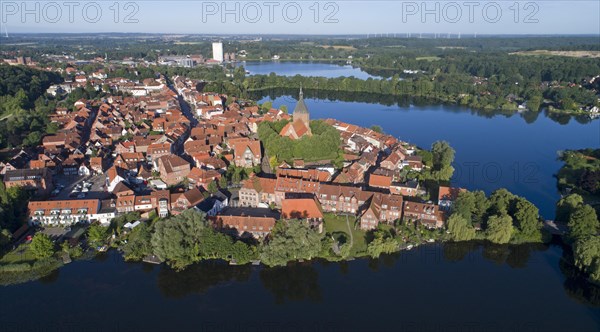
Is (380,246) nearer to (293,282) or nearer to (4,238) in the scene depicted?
(293,282)

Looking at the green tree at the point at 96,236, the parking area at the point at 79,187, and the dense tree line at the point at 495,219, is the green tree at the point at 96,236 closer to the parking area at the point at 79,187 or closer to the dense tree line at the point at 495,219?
the parking area at the point at 79,187

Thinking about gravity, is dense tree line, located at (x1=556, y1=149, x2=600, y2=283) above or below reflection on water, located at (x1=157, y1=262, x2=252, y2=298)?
above

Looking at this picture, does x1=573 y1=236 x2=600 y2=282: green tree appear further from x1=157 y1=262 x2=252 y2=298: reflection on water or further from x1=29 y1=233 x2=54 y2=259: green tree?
x1=29 y1=233 x2=54 y2=259: green tree

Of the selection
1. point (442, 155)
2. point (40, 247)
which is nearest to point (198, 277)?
point (40, 247)

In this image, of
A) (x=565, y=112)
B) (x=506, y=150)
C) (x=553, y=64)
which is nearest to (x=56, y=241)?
(x=506, y=150)

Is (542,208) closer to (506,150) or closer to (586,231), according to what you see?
(586,231)

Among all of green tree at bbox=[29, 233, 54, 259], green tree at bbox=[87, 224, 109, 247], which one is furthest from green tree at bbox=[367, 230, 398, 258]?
green tree at bbox=[29, 233, 54, 259]

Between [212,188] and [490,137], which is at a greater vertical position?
[490,137]
